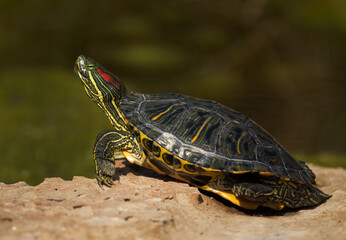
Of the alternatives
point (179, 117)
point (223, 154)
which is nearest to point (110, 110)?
point (179, 117)

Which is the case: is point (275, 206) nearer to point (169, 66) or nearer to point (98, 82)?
point (98, 82)

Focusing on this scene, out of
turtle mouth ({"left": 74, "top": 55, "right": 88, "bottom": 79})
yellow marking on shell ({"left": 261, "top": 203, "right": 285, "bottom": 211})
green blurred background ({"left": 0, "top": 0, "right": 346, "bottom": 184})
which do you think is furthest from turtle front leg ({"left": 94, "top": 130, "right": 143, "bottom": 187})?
green blurred background ({"left": 0, "top": 0, "right": 346, "bottom": 184})

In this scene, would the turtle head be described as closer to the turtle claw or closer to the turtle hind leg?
the turtle claw

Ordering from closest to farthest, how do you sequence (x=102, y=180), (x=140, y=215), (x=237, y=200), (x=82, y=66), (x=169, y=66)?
(x=140, y=215)
(x=102, y=180)
(x=237, y=200)
(x=82, y=66)
(x=169, y=66)

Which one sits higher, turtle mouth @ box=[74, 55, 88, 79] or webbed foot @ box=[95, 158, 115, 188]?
turtle mouth @ box=[74, 55, 88, 79]

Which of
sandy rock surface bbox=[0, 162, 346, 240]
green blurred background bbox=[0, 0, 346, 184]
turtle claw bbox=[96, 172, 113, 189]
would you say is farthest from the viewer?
green blurred background bbox=[0, 0, 346, 184]

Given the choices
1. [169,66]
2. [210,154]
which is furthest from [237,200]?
[169,66]

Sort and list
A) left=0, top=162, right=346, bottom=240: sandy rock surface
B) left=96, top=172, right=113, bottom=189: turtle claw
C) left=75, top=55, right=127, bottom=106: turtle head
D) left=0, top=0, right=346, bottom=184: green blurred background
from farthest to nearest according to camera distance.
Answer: left=0, top=0, right=346, bottom=184: green blurred background
left=75, top=55, right=127, bottom=106: turtle head
left=96, top=172, right=113, bottom=189: turtle claw
left=0, top=162, right=346, bottom=240: sandy rock surface
